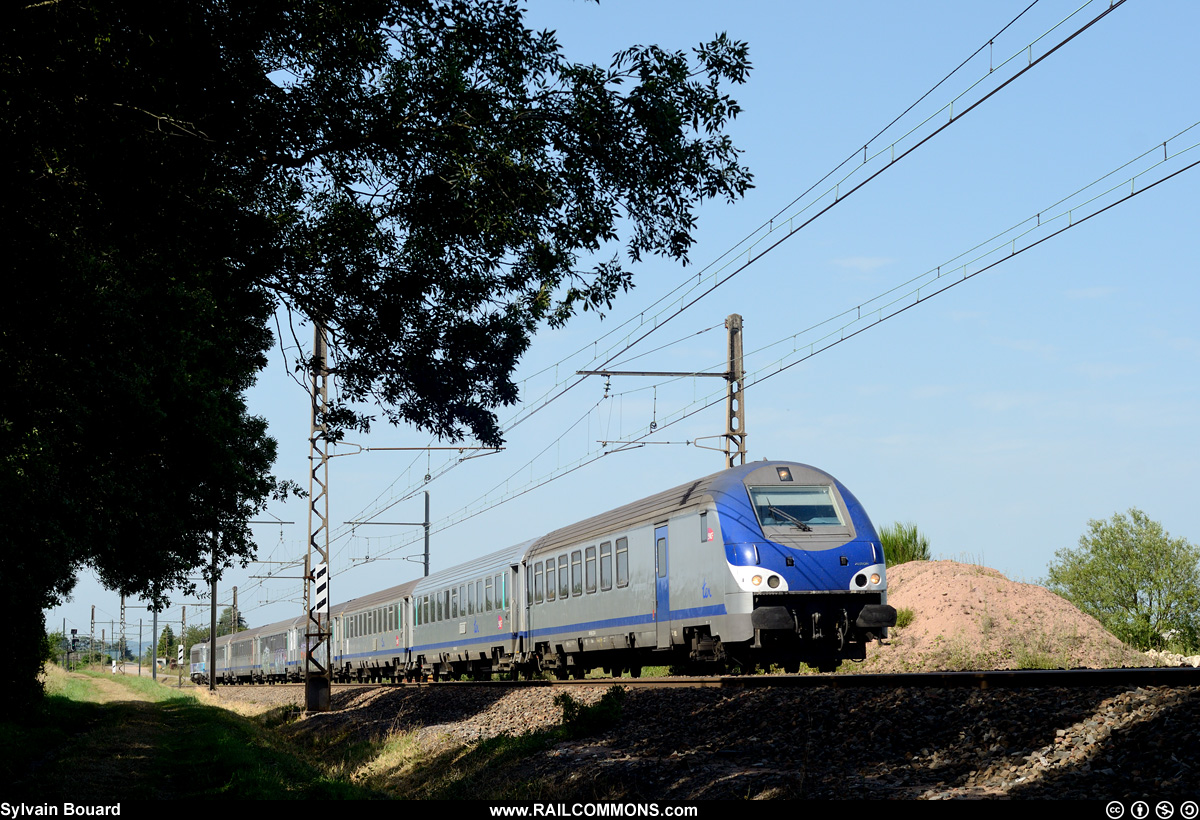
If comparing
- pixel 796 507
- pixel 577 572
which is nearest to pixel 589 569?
pixel 577 572

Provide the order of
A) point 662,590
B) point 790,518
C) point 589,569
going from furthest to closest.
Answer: point 589,569, point 662,590, point 790,518

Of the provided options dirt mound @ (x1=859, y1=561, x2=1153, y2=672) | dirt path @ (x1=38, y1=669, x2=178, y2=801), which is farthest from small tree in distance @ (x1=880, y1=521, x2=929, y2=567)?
dirt path @ (x1=38, y1=669, x2=178, y2=801)

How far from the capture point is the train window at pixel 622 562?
68.1ft

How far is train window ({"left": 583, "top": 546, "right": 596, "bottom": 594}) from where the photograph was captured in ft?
73.7

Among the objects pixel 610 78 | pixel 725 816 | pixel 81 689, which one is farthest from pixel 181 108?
pixel 81 689

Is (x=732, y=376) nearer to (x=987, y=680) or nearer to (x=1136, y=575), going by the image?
(x=987, y=680)

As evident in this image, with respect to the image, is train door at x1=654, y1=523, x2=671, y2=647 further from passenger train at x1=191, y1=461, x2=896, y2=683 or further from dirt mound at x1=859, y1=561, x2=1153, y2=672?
dirt mound at x1=859, y1=561, x2=1153, y2=672

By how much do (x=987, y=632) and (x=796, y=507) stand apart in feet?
24.1

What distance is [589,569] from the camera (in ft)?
74.6

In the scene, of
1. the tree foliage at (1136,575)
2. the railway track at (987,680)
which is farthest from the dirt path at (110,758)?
the tree foliage at (1136,575)

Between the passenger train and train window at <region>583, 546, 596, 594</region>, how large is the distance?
41 mm

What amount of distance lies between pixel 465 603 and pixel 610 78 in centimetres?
2429

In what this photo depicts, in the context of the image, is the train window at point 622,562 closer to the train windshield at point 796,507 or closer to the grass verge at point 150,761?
the train windshield at point 796,507

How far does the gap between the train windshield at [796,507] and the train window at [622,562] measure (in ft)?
12.5
